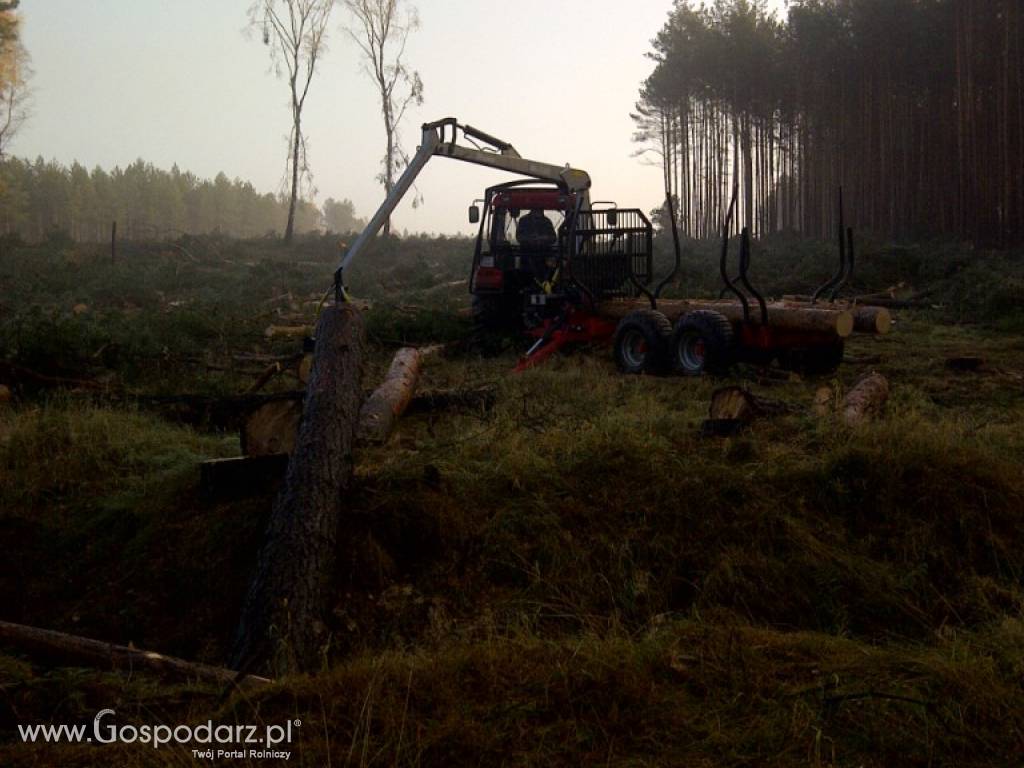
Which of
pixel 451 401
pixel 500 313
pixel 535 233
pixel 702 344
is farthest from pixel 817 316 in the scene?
pixel 500 313

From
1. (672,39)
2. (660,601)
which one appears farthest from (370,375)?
(672,39)

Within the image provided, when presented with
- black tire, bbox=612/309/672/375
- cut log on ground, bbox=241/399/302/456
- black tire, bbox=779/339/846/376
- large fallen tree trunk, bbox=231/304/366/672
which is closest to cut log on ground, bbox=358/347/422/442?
cut log on ground, bbox=241/399/302/456

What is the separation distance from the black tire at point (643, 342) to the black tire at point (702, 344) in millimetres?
155

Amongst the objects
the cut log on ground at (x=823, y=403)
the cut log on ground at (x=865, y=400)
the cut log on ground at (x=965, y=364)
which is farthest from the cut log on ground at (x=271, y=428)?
the cut log on ground at (x=965, y=364)

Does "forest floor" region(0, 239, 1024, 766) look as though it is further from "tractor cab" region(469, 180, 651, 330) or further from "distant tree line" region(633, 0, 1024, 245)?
"distant tree line" region(633, 0, 1024, 245)

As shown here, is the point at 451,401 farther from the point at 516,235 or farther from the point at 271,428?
the point at 516,235

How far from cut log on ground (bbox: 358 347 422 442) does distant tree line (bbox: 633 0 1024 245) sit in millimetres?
14653

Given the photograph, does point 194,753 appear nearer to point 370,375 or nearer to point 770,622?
point 770,622

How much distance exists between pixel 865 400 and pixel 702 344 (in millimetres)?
3077

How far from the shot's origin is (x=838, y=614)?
462 cm

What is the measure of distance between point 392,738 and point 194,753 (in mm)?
600

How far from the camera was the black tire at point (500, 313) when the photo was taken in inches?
568

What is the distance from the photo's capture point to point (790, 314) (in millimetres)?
10352

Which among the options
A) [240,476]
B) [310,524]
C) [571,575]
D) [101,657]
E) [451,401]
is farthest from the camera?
[451,401]
